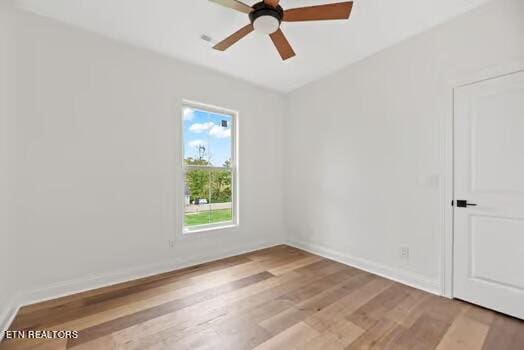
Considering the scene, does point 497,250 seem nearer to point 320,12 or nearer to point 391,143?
point 391,143

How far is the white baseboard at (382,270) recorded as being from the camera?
8.09ft

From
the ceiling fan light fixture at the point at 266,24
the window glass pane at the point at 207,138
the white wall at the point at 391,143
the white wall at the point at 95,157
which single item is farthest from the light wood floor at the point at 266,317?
the ceiling fan light fixture at the point at 266,24

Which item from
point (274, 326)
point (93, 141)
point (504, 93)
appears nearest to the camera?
point (274, 326)

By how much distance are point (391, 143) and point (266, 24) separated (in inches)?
76.5

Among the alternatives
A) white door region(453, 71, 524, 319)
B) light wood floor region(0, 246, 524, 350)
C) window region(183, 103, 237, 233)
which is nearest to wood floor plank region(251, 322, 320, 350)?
light wood floor region(0, 246, 524, 350)

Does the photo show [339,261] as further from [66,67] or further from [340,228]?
[66,67]

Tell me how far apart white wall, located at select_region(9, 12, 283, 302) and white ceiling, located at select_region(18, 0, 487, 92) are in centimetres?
23

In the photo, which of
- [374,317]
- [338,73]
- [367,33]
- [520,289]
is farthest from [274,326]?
[338,73]

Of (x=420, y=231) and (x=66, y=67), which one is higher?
(x=66, y=67)

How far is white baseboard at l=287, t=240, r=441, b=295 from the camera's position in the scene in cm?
247

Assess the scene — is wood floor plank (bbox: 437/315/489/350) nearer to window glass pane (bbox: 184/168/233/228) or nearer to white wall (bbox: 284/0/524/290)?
white wall (bbox: 284/0/524/290)

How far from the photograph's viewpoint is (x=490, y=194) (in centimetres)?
214

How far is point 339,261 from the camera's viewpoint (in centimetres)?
330

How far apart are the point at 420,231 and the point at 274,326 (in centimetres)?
184
